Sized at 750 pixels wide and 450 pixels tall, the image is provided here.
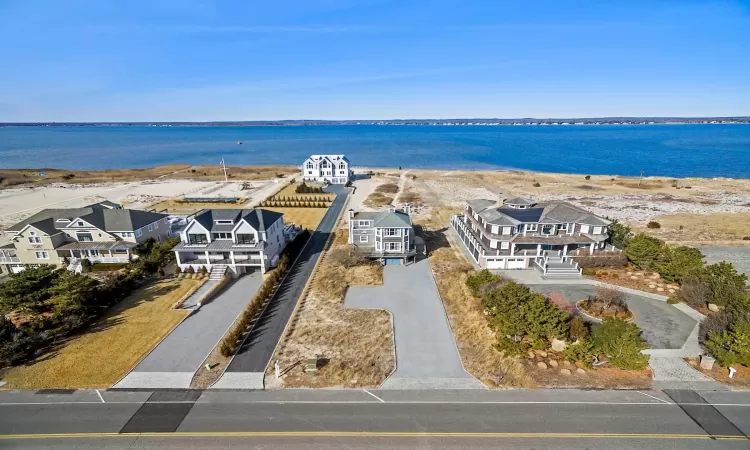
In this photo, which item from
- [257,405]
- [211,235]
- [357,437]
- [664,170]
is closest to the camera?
[357,437]

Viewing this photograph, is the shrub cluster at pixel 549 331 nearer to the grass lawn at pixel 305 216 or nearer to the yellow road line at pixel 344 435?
the yellow road line at pixel 344 435

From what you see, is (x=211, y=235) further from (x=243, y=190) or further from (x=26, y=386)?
(x=243, y=190)

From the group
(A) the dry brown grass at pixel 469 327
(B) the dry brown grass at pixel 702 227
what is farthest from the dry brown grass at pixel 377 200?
(B) the dry brown grass at pixel 702 227

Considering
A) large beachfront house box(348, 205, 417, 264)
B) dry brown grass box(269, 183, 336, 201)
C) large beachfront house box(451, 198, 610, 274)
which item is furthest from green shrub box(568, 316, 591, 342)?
dry brown grass box(269, 183, 336, 201)

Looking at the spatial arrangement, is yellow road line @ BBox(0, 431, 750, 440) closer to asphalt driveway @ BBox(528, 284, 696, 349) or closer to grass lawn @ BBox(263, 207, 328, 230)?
asphalt driveway @ BBox(528, 284, 696, 349)

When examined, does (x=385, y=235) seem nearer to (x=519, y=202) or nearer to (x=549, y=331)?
(x=519, y=202)

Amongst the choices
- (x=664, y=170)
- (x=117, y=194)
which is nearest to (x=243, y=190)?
→ (x=117, y=194)
